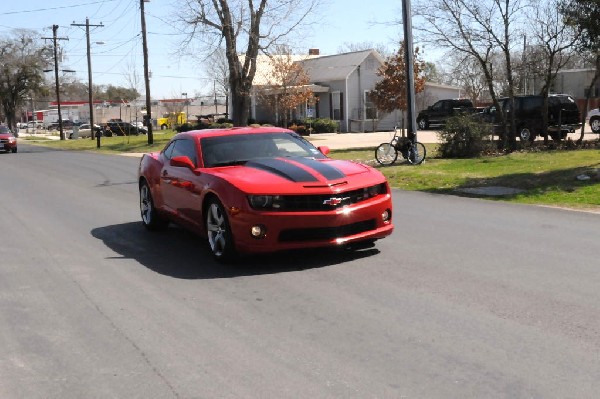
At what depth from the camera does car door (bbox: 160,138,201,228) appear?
802 centimetres

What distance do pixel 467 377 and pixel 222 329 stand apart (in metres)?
1.95

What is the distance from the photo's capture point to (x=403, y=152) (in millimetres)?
19531

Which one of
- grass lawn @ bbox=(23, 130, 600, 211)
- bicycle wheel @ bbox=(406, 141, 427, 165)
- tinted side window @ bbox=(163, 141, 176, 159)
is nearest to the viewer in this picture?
tinted side window @ bbox=(163, 141, 176, 159)

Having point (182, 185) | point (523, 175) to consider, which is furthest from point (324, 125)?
point (182, 185)

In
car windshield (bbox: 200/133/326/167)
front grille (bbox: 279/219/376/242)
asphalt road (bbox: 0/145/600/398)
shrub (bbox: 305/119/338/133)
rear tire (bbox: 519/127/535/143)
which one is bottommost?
asphalt road (bbox: 0/145/600/398)

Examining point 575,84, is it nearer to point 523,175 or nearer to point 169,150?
point 523,175

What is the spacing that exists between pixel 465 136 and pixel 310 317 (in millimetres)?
15836

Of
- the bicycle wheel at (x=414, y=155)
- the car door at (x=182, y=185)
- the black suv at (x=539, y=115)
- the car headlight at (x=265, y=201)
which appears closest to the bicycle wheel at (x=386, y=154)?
the bicycle wheel at (x=414, y=155)

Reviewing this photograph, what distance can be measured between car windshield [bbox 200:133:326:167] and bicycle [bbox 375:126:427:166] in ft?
36.2

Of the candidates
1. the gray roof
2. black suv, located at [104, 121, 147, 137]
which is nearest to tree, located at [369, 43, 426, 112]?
the gray roof

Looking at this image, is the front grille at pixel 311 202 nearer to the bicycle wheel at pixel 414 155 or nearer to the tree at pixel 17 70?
the bicycle wheel at pixel 414 155

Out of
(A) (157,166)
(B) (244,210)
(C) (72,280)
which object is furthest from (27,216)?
(B) (244,210)

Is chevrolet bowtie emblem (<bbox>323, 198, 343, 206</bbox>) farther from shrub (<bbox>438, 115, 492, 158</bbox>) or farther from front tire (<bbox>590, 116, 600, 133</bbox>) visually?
front tire (<bbox>590, 116, 600, 133</bbox>)

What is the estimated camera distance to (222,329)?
5254 mm
